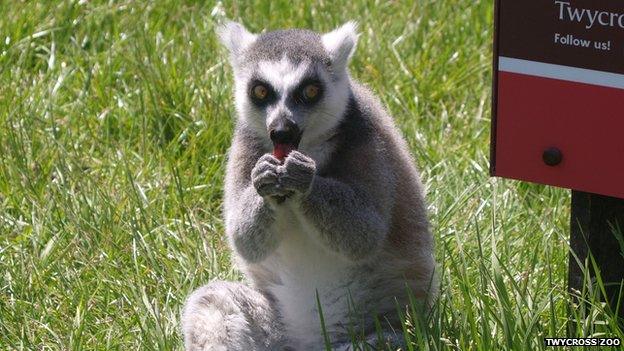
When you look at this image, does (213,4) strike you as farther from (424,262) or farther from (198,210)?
(424,262)

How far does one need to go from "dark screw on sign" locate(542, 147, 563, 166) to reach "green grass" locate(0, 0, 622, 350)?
17.0 inches

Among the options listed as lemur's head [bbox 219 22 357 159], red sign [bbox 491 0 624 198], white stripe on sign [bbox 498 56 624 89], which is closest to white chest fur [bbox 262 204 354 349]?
lemur's head [bbox 219 22 357 159]

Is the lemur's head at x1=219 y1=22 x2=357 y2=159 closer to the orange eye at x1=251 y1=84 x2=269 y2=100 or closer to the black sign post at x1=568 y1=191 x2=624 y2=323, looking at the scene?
the orange eye at x1=251 y1=84 x2=269 y2=100

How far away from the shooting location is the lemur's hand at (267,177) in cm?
379

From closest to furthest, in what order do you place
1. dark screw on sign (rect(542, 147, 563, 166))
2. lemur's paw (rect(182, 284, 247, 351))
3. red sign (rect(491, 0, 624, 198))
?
1. red sign (rect(491, 0, 624, 198))
2. dark screw on sign (rect(542, 147, 563, 166))
3. lemur's paw (rect(182, 284, 247, 351))

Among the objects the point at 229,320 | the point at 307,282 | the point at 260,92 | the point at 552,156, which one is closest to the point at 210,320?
the point at 229,320

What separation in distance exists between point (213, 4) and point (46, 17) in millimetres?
1060

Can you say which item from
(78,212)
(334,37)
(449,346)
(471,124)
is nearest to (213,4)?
(471,124)

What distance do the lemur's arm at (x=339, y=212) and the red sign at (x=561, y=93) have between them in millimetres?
511

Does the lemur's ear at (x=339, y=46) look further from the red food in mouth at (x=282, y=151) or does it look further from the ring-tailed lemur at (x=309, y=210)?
the red food in mouth at (x=282, y=151)

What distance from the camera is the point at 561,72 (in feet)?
11.8

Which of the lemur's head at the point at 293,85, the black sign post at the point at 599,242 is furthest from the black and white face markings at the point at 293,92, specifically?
the black sign post at the point at 599,242

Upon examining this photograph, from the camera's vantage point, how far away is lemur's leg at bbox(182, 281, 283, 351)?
4.07m

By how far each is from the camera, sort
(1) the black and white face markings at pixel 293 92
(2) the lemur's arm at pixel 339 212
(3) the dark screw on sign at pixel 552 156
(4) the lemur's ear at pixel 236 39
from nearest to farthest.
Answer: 1. (3) the dark screw on sign at pixel 552 156
2. (2) the lemur's arm at pixel 339 212
3. (1) the black and white face markings at pixel 293 92
4. (4) the lemur's ear at pixel 236 39
